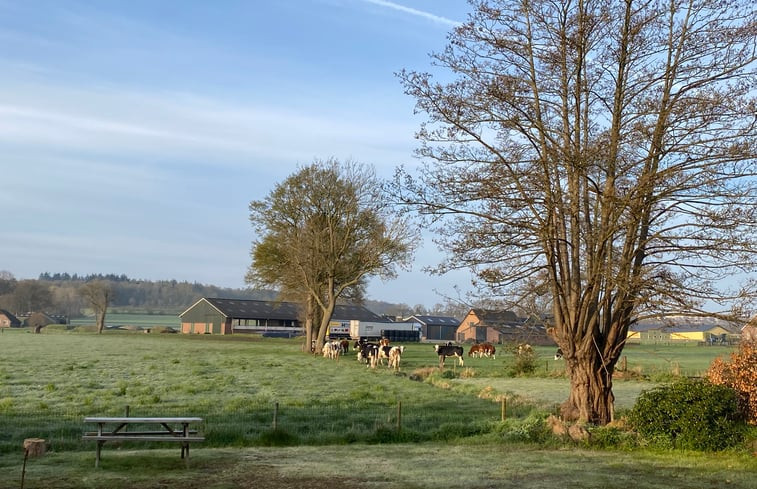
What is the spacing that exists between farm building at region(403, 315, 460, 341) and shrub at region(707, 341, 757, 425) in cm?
10466

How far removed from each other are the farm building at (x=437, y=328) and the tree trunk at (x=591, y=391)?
103049mm

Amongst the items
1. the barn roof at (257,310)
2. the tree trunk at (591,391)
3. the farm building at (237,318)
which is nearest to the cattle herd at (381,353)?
the tree trunk at (591,391)

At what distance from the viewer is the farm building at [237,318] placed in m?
101

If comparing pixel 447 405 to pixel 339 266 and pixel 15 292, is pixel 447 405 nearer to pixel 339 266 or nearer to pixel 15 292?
pixel 339 266

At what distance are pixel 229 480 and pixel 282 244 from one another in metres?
45.9

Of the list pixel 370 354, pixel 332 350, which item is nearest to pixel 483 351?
pixel 332 350

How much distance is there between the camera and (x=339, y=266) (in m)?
55.4

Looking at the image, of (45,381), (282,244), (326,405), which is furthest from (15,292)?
(326,405)

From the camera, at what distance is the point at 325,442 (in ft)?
52.3

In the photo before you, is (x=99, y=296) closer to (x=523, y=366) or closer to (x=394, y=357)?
(x=394, y=357)

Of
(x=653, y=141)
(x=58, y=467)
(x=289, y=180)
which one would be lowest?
(x=58, y=467)

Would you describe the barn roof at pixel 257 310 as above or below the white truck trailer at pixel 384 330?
above

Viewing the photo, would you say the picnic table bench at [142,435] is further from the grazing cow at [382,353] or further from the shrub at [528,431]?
the grazing cow at [382,353]

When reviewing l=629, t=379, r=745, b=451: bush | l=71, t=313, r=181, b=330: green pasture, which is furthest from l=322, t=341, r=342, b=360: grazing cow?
l=71, t=313, r=181, b=330: green pasture
